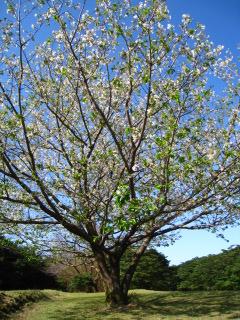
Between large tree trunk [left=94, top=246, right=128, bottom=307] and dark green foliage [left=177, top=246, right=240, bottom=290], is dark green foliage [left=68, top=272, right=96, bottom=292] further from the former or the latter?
large tree trunk [left=94, top=246, right=128, bottom=307]

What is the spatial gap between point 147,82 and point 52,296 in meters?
14.8

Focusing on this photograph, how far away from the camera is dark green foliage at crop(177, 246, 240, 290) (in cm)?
2444

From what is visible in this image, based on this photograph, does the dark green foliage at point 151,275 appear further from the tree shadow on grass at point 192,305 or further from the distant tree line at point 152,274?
the tree shadow on grass at point 192,305

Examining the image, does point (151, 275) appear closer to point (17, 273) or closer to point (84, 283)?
point (84, 283)

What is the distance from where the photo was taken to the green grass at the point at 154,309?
561 inches

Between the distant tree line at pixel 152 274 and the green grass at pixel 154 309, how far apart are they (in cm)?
560

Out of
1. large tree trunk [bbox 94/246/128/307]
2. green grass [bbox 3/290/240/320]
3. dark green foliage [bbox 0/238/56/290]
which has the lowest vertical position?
green grass [bbox 3/290/240/320]

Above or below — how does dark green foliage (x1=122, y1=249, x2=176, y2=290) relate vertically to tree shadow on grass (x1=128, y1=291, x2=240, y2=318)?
above

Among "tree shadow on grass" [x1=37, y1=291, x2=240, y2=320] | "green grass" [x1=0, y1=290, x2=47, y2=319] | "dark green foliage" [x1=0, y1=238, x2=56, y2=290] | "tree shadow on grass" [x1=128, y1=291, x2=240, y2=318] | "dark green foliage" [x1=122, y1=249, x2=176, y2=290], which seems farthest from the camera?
"dark green foliage" [x1=122, y1=249, x2=176, y2=290]

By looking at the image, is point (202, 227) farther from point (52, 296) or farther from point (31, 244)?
point (52, 296)

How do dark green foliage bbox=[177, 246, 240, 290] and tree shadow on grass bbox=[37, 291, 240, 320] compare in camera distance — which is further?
dark green foliage bbox=[177, 246, 240, 290]

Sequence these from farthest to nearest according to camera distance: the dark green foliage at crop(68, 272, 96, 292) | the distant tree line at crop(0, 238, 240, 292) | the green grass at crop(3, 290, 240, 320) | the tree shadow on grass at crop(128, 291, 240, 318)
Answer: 1. the dark green foliage at crop(68, 272, 96, 292)
2. the distant tree line at crop(0, 238, 240, 292)
3. the tree shadow on grass at crop(128, 291, 240, 318)
4. the green grass at crop(3, 290, 240, 320)

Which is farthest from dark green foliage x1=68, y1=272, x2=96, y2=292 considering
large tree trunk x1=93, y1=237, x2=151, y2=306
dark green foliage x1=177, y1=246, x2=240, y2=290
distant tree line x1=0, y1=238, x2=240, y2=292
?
large tree trunk x1=93, y1=237, x2=151, y2=306

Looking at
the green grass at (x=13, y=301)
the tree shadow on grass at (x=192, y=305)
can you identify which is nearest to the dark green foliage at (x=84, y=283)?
the green grass at (x=13, y=301)
